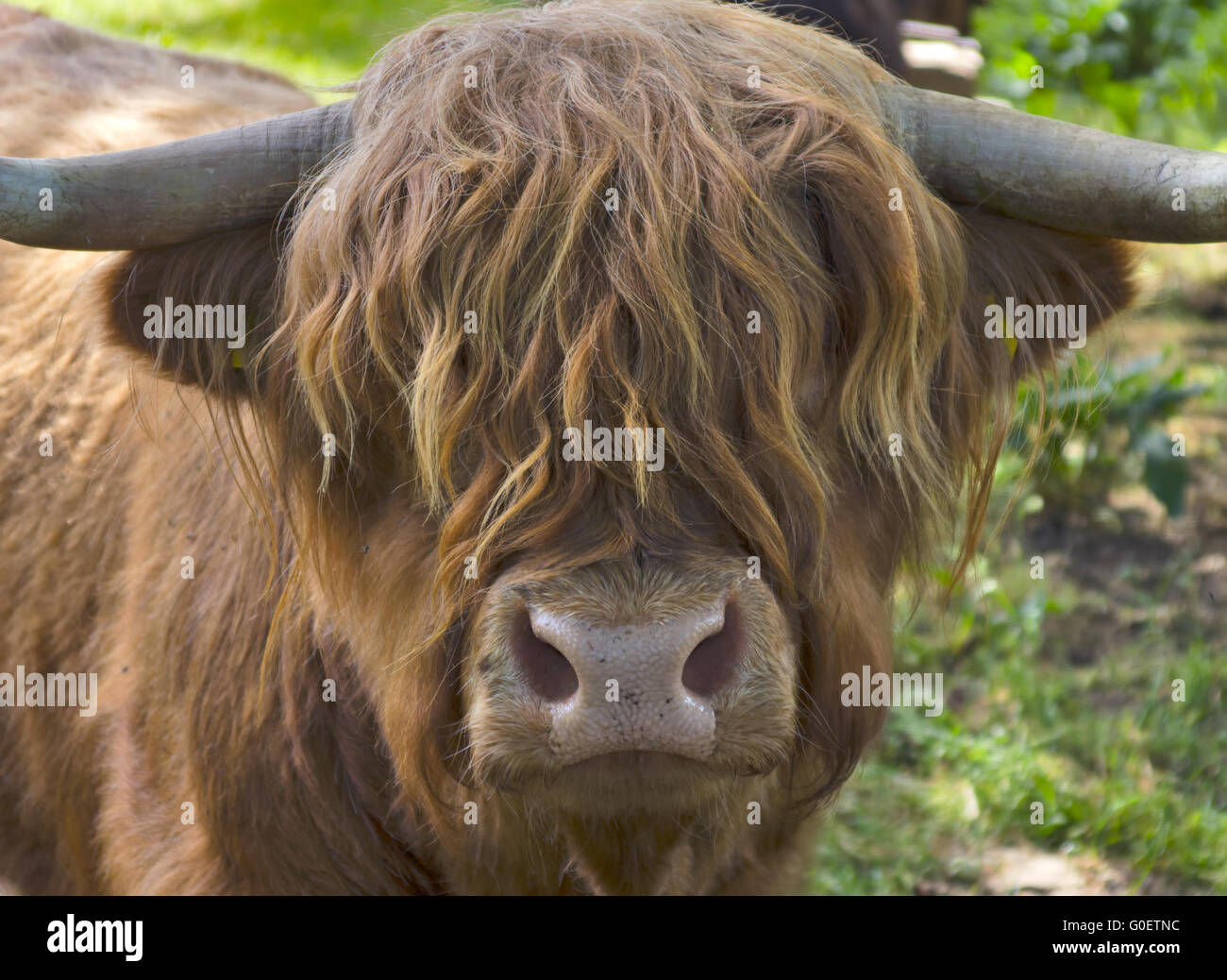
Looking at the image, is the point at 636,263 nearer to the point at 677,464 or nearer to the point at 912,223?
the point at 677,464

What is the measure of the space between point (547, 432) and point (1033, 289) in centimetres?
110

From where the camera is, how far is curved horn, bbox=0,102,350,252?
7.99 feet

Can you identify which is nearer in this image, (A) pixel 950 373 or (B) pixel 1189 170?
(B) pixel 1189 170

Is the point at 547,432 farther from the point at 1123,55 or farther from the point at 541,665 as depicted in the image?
the point at 1123,55

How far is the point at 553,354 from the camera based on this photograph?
7.95ft

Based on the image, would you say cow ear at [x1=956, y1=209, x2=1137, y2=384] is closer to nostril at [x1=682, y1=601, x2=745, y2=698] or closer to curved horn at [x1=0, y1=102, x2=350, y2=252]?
nostril at [x1=682, y1=601, x2=745, y2=698]

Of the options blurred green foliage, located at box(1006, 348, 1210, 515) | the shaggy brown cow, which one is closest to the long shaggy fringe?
the shaggy brown cow

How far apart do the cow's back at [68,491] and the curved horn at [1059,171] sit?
167 cm

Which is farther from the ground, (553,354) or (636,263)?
(636,263)
